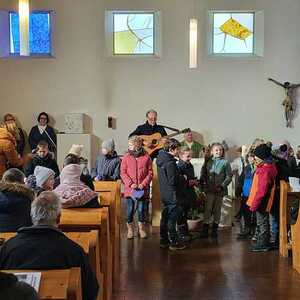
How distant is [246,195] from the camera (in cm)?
705

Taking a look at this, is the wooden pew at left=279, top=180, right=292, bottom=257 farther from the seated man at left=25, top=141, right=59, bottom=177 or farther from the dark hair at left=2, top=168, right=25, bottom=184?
the dark hair at left=2, top=168, right=25, bottom=184

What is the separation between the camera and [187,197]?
675 centimetres

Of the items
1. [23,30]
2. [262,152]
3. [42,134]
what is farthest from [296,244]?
[42,134]

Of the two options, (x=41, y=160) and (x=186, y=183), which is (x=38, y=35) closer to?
(x=41, y=160)

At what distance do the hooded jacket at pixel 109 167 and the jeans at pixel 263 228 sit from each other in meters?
2.06

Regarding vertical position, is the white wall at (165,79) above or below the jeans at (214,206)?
above

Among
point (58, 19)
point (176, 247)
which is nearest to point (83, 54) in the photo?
point (58, 19)

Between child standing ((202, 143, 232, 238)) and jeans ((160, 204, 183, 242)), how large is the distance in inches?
29.4

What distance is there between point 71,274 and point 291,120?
9.49m

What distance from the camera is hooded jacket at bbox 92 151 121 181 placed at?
7422 mm

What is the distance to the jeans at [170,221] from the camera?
6426 mm

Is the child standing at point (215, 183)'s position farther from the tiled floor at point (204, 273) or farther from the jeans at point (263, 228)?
the jeans at point (263, 228)

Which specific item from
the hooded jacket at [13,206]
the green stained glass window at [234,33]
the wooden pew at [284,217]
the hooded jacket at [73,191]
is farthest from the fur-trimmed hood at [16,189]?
the green stained glass window at [234,33]

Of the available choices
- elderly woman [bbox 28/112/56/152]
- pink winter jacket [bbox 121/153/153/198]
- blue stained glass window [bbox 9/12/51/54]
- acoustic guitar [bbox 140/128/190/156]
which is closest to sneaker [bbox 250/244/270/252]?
pink winter jacket [bbox 121/153/153/198]
